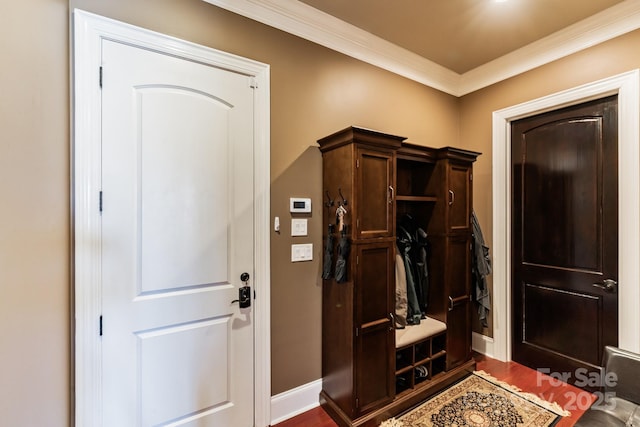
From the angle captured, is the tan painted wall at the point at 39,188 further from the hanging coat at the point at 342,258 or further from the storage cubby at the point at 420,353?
the storage cubby at the point at 420,353

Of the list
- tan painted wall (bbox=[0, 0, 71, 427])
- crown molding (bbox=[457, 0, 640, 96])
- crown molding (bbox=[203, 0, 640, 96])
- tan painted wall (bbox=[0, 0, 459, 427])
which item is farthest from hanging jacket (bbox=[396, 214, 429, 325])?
tan painted wall (bbox=[0, 0, 71, 427])

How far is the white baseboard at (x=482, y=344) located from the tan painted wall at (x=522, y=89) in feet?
0.20

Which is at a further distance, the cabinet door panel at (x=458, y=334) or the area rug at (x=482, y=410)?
the cabinet door panel at (x=458, y=334)

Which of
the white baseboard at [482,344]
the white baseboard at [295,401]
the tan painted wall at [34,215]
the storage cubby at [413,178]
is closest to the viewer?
the tan painted wall at [34,215]

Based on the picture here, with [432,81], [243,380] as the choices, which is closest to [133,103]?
[243,380]

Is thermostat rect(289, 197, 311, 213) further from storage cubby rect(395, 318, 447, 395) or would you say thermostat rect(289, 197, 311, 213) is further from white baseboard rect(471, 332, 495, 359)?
white baseboard rect(471, 332, 495, 359)

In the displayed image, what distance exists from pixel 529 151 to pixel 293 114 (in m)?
2.22

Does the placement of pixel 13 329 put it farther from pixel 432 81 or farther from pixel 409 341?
pixel 432 81

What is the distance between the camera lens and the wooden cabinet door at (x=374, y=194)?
183 centimetres

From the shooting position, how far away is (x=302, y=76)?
6.71 feet

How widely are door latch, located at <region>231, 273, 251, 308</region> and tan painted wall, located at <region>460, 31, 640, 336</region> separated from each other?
2405 mm

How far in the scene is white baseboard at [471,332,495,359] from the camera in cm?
279

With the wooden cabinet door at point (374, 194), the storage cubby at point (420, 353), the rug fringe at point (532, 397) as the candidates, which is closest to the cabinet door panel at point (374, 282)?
the wooden cabinet door at point (374, 194)

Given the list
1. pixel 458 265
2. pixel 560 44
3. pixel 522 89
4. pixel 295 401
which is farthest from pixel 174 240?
pixel 560 44
